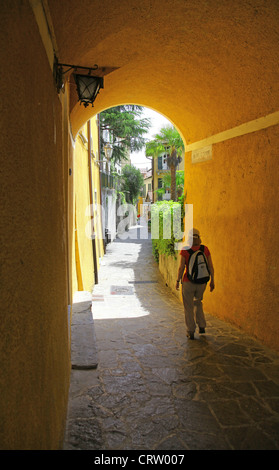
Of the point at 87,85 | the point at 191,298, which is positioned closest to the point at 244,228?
the point at 191,298

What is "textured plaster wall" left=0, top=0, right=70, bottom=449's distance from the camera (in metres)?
1.25

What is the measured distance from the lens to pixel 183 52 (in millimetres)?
5215

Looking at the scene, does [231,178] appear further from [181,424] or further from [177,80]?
[181,424]

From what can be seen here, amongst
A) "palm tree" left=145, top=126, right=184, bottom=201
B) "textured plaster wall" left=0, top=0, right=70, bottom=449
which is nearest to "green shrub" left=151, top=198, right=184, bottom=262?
"textured plaster wall" left=0, top=0, right=70, bottom=449

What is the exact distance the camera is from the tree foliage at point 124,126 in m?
21.0

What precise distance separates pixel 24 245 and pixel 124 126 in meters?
20.8

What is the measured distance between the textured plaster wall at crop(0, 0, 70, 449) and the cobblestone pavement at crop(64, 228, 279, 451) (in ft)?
3.47

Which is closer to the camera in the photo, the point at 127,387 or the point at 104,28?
the point at 104,28

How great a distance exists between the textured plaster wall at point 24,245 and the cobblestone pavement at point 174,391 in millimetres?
1058

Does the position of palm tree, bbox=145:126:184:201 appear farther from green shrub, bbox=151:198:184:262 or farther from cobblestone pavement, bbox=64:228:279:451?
cobblestone pavement, bbox=64:228:279:451
